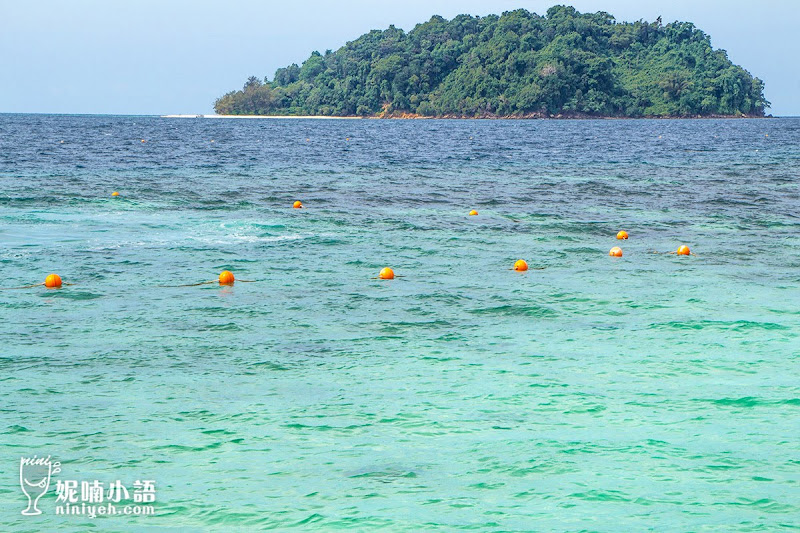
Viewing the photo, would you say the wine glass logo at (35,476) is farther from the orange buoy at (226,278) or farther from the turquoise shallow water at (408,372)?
the orange buoy at (226,278)

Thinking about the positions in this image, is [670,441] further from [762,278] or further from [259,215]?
[259,215]

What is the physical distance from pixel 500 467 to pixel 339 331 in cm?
433

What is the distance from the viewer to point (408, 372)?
31.8ft

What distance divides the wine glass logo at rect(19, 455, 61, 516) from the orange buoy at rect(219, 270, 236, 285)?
22.0 ft

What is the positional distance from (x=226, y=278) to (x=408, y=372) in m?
5.12

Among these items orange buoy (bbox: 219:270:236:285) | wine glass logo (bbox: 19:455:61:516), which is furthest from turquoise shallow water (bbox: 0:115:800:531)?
orange buoy (bbox: 219:270:236:285)

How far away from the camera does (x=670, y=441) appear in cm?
784

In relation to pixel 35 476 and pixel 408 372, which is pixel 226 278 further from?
pixel 35 476

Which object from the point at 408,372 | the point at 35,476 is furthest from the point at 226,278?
the point at 35,476

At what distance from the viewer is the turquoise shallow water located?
22.3 feet

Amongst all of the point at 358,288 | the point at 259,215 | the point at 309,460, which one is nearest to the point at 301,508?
the point at 309,460

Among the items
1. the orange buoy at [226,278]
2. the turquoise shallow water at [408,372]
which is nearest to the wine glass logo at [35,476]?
the turquoise shallow water at [408,372]

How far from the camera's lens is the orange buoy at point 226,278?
1399 centimetres

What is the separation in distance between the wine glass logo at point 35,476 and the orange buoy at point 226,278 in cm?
671
